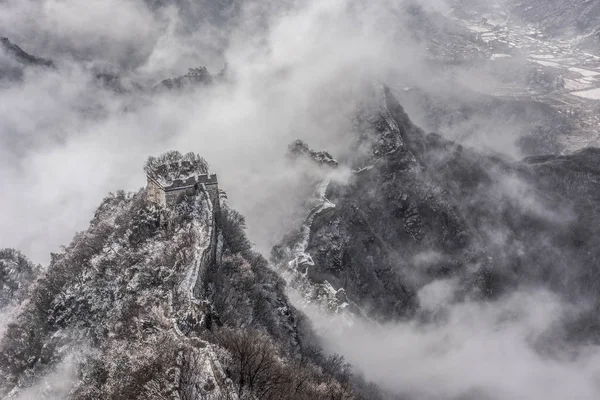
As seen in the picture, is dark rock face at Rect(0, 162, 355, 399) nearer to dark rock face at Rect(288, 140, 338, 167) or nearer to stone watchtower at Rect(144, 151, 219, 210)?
stone watchtower at Rect(144, 151, 219, 210)

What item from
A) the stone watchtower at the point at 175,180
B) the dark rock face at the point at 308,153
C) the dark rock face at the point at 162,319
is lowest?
the dark rock face at the point at 162,319

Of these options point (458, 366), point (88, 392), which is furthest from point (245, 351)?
point (458, 366)

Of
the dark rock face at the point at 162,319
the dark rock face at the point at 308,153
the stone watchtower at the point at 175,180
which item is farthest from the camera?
the dark rock face at the point at 308,153

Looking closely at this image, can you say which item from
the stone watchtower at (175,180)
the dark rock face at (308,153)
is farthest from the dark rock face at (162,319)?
the dark rock face at (308,153)

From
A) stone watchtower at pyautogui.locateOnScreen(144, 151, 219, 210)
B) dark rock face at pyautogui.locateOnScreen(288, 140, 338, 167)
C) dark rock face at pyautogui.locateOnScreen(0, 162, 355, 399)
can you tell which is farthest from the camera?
dark rock face at pyautogui.locateOnScreen(288, 140, 338, 167)

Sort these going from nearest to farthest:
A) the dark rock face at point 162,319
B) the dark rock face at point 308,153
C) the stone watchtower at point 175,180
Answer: the dark rock face at point 162,319
the stone watchtower at point 175,180
the dark rock face at point 308,153

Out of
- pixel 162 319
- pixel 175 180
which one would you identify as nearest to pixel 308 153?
pixel 175 180

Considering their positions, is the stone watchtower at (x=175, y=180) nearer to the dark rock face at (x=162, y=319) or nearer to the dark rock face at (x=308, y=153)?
the dark rock face at (x=162, y=319)

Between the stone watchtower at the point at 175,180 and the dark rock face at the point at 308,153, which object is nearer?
the stone watchtower at the point at 175,180

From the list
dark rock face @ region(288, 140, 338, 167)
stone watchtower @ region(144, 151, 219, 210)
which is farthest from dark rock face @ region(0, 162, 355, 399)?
dark rock face @ region(288, 140, 338, 167)

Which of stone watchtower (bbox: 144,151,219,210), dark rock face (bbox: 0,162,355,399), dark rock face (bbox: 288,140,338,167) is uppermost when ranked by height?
dark rock face (bbox: 288,140,338,167)
